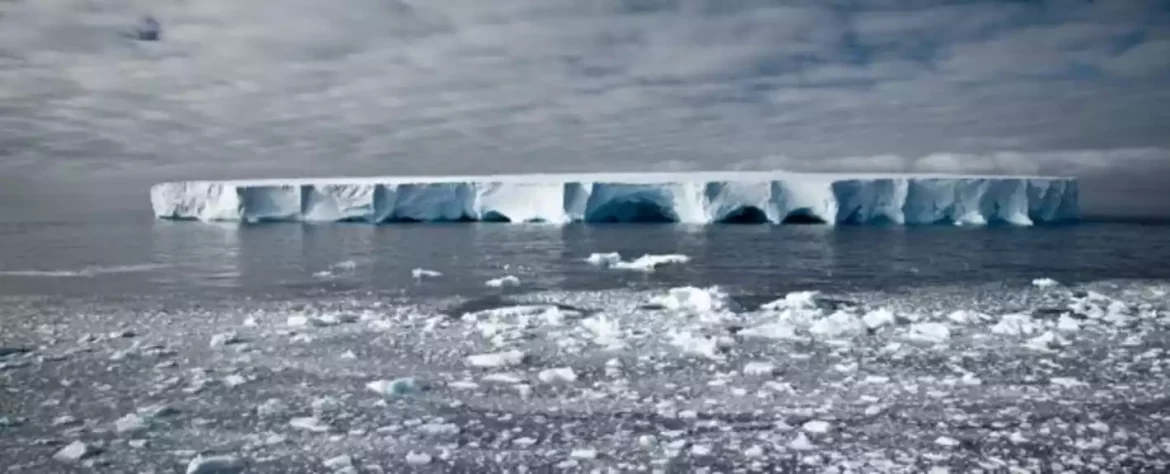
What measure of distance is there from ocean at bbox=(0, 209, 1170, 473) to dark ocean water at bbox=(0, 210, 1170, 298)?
6.0 inches

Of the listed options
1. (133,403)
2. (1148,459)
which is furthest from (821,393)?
(133,403)

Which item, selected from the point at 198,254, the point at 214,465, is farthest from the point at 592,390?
the point at 198,254

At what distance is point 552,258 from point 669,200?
481 inches

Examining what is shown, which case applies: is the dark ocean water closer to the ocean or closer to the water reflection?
the water reflection

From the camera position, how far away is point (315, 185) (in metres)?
28.2

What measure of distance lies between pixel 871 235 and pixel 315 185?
1823cm

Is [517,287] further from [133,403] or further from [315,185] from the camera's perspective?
[315,185]

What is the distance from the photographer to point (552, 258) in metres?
15.2

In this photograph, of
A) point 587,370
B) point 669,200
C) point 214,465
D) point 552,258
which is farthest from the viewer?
point 669,200

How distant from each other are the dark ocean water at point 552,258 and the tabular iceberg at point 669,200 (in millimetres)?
1150

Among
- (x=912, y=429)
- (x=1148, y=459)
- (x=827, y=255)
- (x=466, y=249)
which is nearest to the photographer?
(x=1148, y=459)

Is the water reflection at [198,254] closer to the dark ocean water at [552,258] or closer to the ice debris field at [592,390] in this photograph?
the dark ocean water at [552,258]

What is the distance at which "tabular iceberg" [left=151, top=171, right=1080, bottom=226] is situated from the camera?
82.3ft

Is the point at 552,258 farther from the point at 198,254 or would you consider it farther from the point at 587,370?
the point at 587,370
